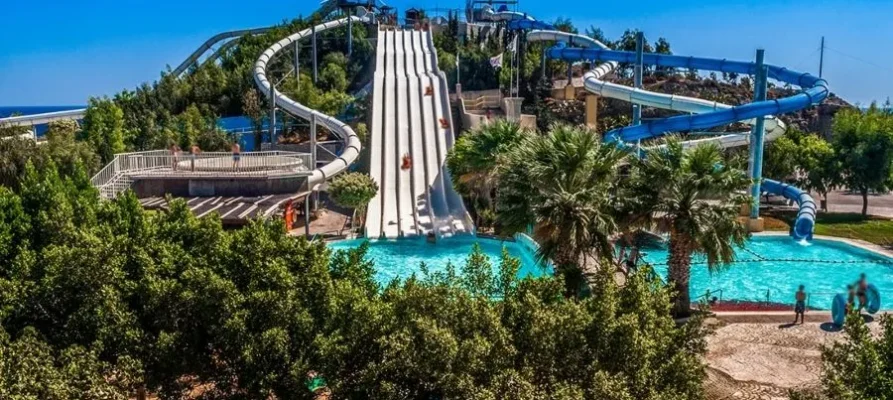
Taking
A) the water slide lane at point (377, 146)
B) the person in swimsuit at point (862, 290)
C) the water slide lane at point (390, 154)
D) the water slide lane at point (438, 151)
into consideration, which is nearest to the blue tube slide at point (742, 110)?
the water slide lane at point (438, 151)

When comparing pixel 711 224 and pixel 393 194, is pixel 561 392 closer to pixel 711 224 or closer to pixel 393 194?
pixel 711 224

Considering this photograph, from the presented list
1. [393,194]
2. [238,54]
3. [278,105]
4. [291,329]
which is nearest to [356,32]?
[238,54]

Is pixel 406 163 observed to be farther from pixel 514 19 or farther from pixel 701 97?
pixel 514 19

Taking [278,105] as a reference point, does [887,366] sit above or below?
below

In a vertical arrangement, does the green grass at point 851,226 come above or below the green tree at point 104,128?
below

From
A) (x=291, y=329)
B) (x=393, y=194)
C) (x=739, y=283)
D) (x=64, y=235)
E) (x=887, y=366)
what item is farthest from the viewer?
(x=393, y=194)

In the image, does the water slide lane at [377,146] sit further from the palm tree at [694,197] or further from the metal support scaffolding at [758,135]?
the metal support scaffolding at [758,135]
